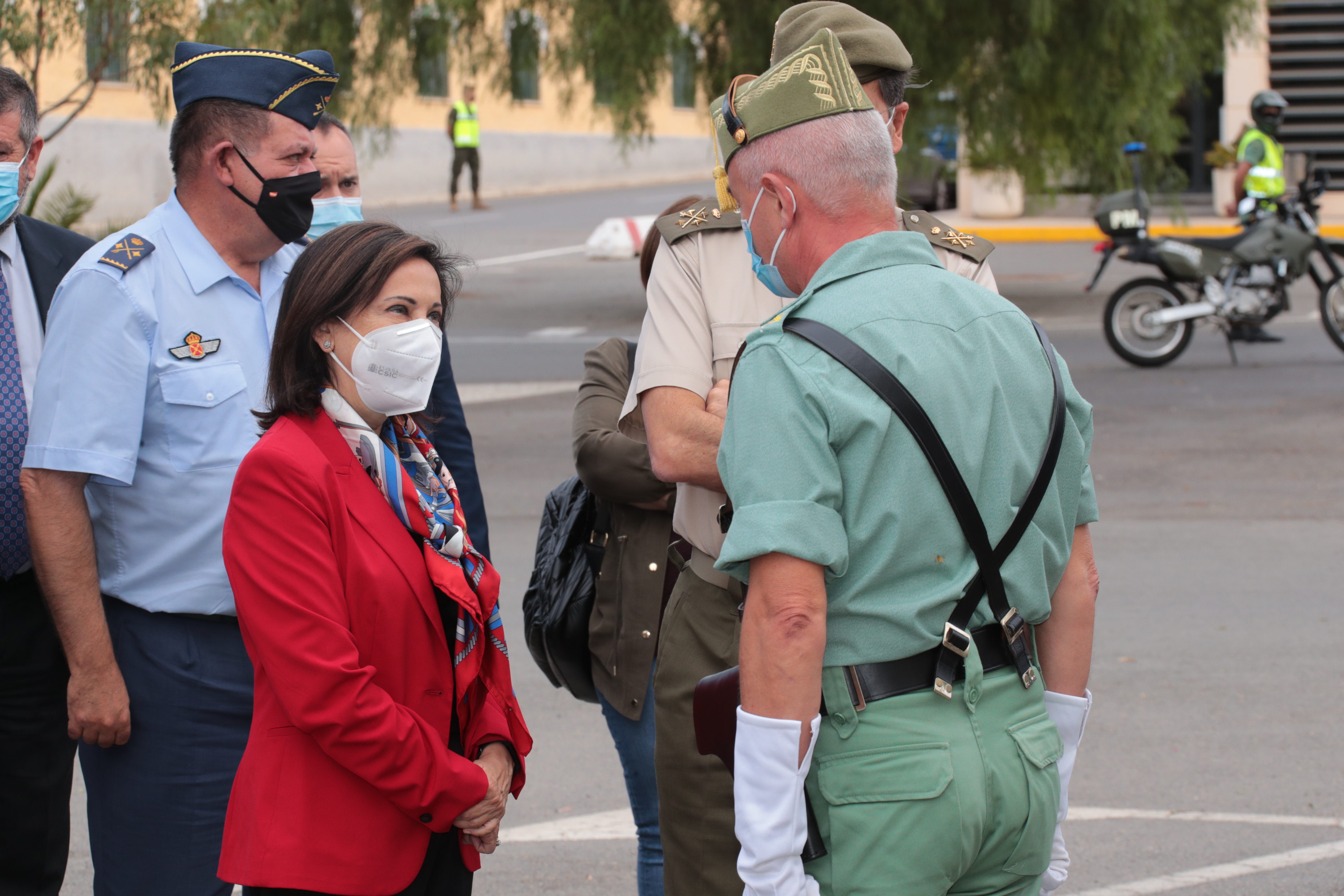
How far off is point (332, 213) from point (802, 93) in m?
1.97

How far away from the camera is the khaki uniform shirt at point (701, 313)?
2.92 meters

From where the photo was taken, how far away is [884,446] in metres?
2.01

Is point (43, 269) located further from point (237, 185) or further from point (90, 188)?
point (90, 188)

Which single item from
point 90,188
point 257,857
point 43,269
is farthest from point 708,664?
point 90,188

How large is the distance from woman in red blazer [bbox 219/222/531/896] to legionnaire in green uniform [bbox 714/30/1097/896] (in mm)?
695

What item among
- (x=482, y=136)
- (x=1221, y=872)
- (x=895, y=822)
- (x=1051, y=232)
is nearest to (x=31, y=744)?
(x=895, y=822)

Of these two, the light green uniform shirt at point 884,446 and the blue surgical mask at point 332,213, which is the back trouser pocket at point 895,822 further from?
the blue surgical mask at point 332,213

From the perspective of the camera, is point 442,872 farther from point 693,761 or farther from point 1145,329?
point 1145,329

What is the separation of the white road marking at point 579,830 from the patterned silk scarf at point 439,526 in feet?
5.71

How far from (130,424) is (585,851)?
2.13 m

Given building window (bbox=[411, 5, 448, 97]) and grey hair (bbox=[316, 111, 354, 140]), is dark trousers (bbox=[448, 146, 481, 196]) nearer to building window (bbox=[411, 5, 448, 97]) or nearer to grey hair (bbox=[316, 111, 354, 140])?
building window (bbox=[411, 5, 448, 97])

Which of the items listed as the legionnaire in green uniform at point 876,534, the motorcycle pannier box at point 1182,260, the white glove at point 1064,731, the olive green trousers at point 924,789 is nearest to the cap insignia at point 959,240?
the legionnaire in green uniform at point 876,534

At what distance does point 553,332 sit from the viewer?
50.6 ft

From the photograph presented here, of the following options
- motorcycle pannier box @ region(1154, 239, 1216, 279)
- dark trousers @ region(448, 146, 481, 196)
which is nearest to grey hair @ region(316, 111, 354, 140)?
motorcycle pannier box @ region(1154, 239, 1216, 279)
